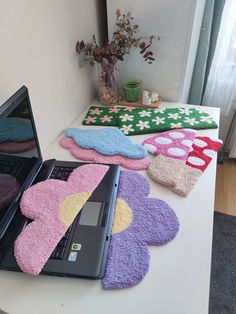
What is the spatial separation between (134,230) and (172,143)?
1.41 feet

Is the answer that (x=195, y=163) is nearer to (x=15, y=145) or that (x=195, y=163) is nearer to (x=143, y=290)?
(x=143, y=290)

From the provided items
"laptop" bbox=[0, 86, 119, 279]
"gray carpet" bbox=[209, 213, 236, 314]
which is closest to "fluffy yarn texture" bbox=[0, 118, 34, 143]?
"laptop" bbox=[0, 86, 119, 279]

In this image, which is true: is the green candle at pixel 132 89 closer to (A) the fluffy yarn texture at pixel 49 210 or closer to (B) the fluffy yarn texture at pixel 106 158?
(B) the fluffy yarn texture at pixel 106 158

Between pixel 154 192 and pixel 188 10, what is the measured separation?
805mm

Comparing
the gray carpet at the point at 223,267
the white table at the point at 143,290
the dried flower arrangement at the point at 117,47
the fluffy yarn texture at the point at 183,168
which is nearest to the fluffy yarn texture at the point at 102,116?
the dried flower arrangement at the point at 117,47

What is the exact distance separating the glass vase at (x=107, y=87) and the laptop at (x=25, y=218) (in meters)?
0.57

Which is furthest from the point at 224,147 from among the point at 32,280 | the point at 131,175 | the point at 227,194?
the point at 32,280

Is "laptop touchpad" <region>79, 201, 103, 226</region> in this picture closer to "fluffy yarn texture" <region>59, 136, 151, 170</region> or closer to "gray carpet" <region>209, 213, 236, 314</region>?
"fluffy yarn texture" <region>59, 136, 151, 170</region>

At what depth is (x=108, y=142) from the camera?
98 centimetres

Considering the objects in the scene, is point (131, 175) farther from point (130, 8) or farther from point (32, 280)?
point (130, 8)

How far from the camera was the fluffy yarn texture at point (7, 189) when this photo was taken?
2.09 ft

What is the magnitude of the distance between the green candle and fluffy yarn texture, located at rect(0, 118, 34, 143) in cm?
65

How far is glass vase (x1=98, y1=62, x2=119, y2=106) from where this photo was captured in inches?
48.1

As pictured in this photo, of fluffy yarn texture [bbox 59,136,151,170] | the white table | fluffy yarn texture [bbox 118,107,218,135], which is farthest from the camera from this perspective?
fluffy yarn texture [bbox 118,107,218,135]
